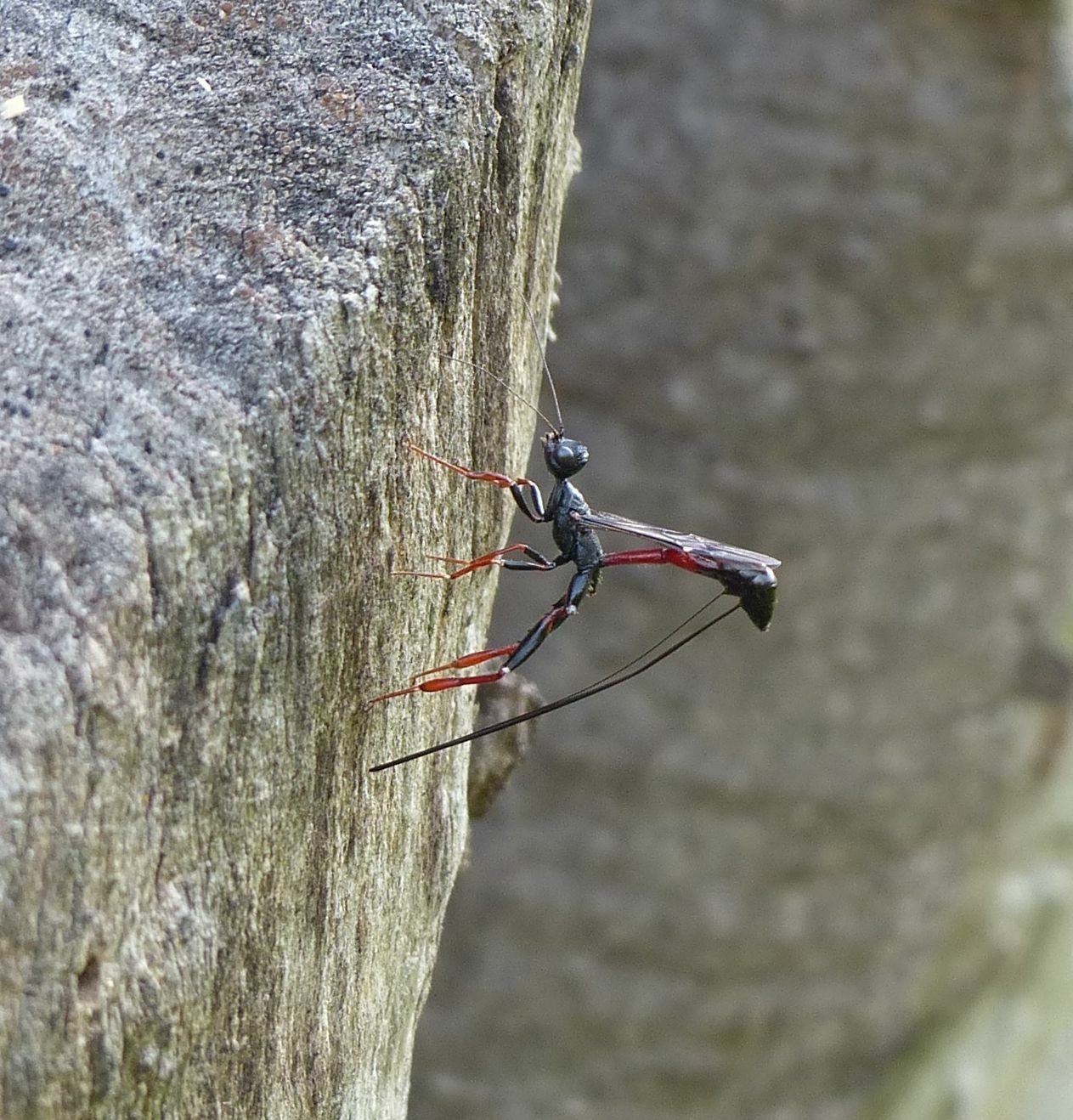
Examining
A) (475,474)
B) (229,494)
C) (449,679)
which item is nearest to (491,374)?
(475,474)

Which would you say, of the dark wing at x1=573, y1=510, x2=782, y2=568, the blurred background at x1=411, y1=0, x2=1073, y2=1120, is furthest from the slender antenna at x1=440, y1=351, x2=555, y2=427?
the blurred background at x1=411, y1=0, x2=1073, y2=1120

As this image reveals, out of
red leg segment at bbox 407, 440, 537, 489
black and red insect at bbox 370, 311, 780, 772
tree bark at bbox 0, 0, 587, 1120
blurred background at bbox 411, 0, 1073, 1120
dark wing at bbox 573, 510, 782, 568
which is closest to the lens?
tree bark at bbox 0, 0, 587, 1120

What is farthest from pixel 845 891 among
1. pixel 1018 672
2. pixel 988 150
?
pixel 988 150

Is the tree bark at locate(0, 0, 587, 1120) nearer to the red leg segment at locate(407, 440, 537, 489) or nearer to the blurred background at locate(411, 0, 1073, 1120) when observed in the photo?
the red leg segment at locate(407, 440, 537, 489)

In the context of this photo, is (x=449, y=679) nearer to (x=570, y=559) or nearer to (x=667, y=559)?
(x=667, y=559)

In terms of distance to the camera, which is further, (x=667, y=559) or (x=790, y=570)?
(x=790, y=570)

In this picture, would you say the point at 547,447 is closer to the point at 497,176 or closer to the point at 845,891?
the point at 497,176
